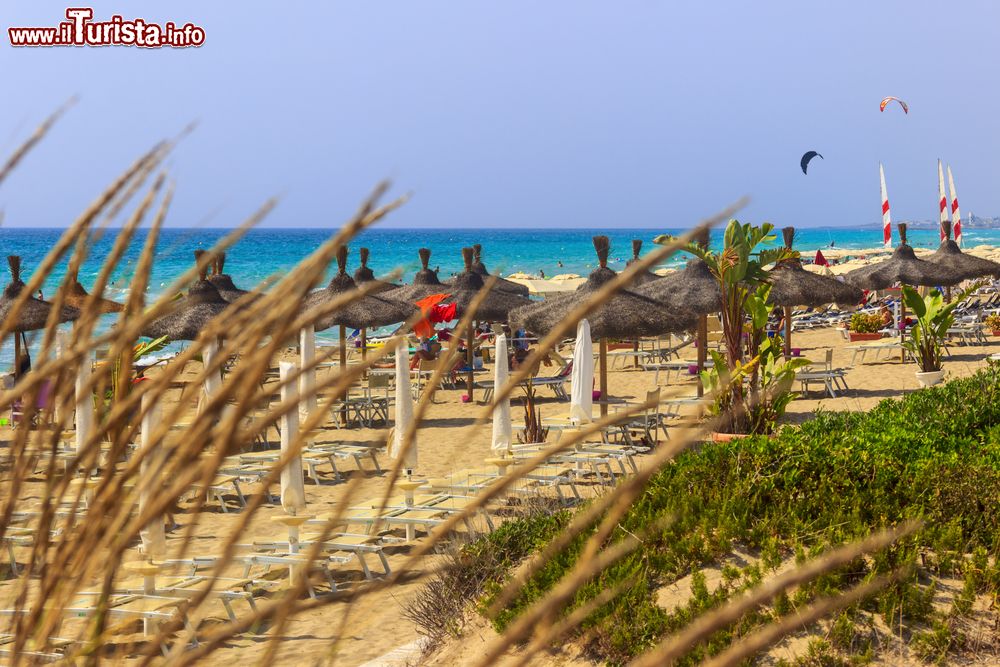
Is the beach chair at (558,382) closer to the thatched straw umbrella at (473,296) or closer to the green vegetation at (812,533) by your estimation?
the thatched straw umbrella at (473,296)

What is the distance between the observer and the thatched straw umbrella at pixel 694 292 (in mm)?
14602

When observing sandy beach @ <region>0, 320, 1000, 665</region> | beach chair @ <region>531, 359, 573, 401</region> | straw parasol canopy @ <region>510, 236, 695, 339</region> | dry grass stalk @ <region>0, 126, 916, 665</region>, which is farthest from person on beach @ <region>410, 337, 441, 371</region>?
dry grass stalk @ <region>0, 126, 916, 665</region>

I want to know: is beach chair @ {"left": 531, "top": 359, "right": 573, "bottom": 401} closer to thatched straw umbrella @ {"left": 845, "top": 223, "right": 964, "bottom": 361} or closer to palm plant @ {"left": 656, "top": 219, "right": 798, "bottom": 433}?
palm plant @ {"left": 656, "top": 219, "right": 798, "bottom": 433}

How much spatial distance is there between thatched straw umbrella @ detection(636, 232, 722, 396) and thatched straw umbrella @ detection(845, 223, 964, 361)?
7.82 meters

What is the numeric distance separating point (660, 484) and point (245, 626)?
5140 millimetres

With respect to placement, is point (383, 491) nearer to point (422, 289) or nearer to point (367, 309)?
point (367, 309)

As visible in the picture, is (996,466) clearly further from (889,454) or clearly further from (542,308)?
(542,308)

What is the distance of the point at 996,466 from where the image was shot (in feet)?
18.2

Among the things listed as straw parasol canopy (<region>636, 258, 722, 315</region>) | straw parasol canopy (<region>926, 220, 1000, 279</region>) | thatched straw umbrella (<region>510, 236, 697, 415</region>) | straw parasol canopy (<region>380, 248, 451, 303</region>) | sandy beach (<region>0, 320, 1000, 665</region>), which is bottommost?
sandy beach (<region>0, 320, 1000, 665</region>)

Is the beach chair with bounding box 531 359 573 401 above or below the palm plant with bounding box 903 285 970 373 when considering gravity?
below

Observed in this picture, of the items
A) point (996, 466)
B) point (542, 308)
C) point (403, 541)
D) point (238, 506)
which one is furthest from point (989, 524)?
point (542, 308)

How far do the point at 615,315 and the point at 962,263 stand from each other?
496 inches

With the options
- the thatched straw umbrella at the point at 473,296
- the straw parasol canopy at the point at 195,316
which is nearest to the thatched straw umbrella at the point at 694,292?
the thatched straw umbrella at the point at 473,296

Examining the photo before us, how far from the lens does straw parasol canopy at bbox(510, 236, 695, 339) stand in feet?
43.3
